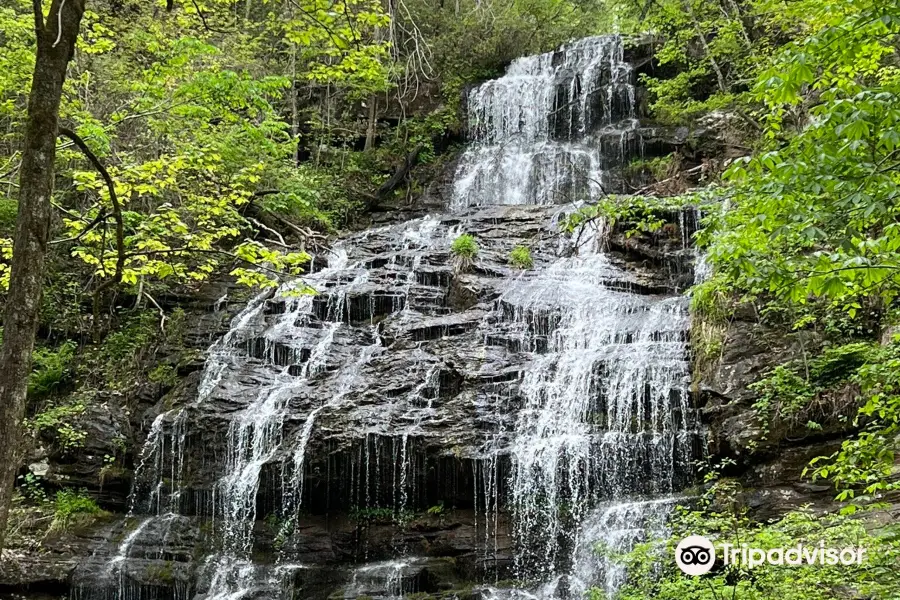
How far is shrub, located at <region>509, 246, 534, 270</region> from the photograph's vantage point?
627 inches

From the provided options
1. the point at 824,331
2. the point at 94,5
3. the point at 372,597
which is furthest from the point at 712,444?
the point at 94,5

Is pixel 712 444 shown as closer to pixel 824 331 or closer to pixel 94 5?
pixel 824 331

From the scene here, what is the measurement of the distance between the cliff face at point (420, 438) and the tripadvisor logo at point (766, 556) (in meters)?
2.64

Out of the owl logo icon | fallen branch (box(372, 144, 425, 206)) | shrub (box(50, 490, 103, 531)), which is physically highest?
fallen branch (box(372, 144, 425, 206))

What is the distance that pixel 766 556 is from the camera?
608cm

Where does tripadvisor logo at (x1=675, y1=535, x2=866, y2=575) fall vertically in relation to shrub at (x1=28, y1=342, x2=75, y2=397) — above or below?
below

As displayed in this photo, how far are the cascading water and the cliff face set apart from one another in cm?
3

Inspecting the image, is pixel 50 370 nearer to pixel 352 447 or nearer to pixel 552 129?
pixel 352 447

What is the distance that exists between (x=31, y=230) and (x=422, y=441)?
7.36 m

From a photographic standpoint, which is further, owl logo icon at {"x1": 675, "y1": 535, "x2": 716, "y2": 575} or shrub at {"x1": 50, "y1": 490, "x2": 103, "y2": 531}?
shrub at {"x1": 50, "y1": 490, "x2": 103, "y2": 531}

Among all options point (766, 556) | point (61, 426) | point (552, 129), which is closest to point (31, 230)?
point (766, 556)

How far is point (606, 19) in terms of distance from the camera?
2895 centimetres

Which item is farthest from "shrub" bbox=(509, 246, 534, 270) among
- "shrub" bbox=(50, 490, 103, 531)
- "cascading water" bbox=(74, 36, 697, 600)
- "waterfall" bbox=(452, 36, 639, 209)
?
"shrub" bbox=(50, 490, 103, 531)

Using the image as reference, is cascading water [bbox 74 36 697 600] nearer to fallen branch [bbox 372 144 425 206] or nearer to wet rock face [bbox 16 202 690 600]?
wet rock face [bbox 16 202 690 600]
